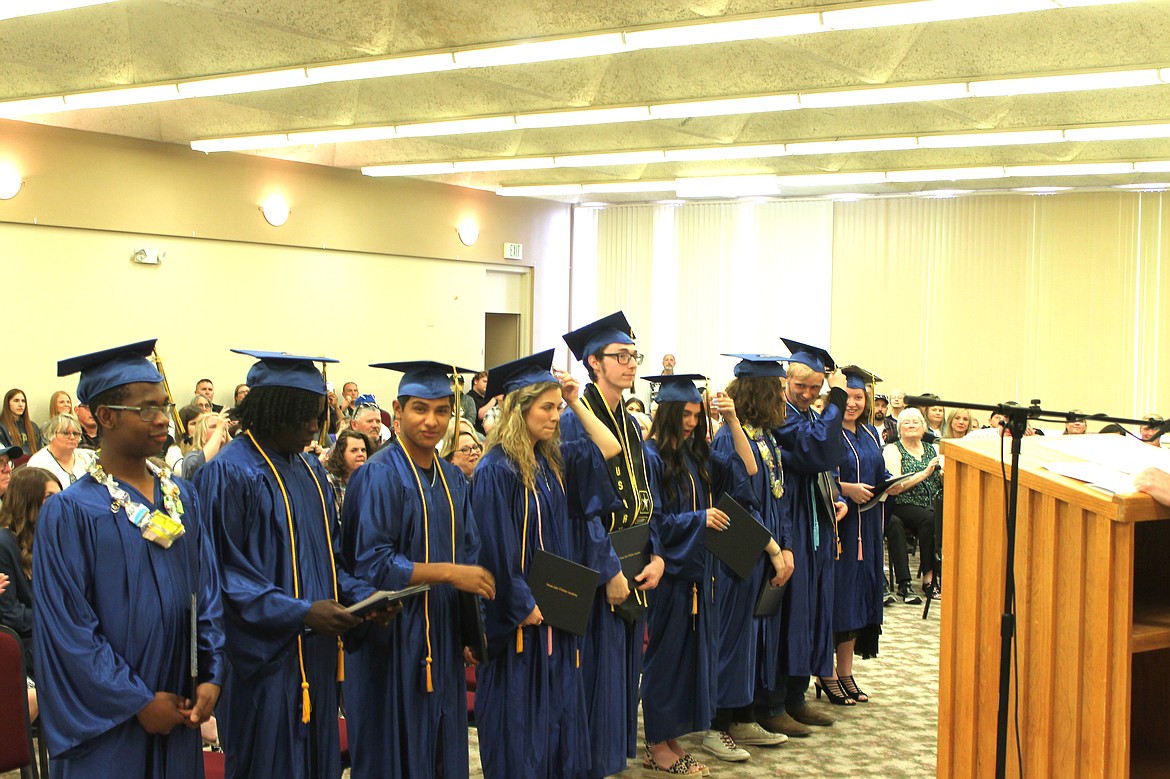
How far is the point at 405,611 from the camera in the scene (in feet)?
11.9

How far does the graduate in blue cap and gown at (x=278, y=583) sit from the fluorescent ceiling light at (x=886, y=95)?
23.9ft

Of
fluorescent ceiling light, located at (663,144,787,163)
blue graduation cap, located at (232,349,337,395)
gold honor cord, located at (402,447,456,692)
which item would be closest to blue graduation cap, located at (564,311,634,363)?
gold honor cord, located at (402,447,456,692)

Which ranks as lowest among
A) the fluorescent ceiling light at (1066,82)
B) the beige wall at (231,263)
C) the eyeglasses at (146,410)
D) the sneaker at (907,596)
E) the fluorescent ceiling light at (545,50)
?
the sneaker at (907,596)

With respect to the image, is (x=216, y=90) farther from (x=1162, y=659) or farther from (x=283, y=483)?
(x=1162, y=659)

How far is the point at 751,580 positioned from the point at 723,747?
0.79 m

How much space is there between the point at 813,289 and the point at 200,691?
15.0 meters

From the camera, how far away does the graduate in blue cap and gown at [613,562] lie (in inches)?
171

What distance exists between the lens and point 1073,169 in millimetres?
13188

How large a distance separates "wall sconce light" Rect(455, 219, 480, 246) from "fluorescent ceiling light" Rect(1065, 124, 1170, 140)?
8.48m

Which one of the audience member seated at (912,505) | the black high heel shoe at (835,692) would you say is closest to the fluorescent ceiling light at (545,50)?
the audience member seated at (912,505)

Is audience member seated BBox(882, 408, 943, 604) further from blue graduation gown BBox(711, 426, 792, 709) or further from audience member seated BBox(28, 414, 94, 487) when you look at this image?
audience member seated BBox(28, 414, 94, 487)

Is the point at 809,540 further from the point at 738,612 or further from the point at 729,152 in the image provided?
the point at 729,152

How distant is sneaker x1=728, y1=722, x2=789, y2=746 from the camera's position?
553 cm

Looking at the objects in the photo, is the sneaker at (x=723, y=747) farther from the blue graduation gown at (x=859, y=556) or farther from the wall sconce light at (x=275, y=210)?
the wall sconce light at (x=275, y=210)
